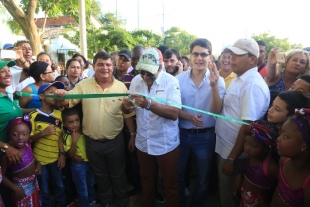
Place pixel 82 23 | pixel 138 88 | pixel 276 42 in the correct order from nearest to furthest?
pixel 138 88 < pixel 82 23 < pixel 276 42

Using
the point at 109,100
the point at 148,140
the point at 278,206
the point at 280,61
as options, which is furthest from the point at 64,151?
the point at 280,61

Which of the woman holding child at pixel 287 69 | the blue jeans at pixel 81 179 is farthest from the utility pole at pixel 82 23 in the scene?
the woman holding child at pixel 287 69

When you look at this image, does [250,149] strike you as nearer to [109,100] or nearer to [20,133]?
[109,100]

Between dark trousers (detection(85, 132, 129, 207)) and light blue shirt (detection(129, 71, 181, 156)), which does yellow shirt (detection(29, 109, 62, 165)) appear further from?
light blue shirt (detection(129, 71, 181, 156))

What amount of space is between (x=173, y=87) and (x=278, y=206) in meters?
1.58

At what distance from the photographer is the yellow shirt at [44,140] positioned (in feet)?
9.82

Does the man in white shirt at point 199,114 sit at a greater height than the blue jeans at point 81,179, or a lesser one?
greater

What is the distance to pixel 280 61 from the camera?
328cm

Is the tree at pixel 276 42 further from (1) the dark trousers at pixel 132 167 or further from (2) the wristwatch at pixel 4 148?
(2) the wristwatch at pixel 4 148

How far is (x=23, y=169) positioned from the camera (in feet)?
9.04

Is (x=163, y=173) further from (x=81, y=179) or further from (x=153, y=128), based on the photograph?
(x=81, y=179)

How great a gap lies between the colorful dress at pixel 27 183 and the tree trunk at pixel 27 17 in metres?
7.62

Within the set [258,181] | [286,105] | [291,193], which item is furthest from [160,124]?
[291,193]

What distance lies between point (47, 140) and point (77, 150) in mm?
415
